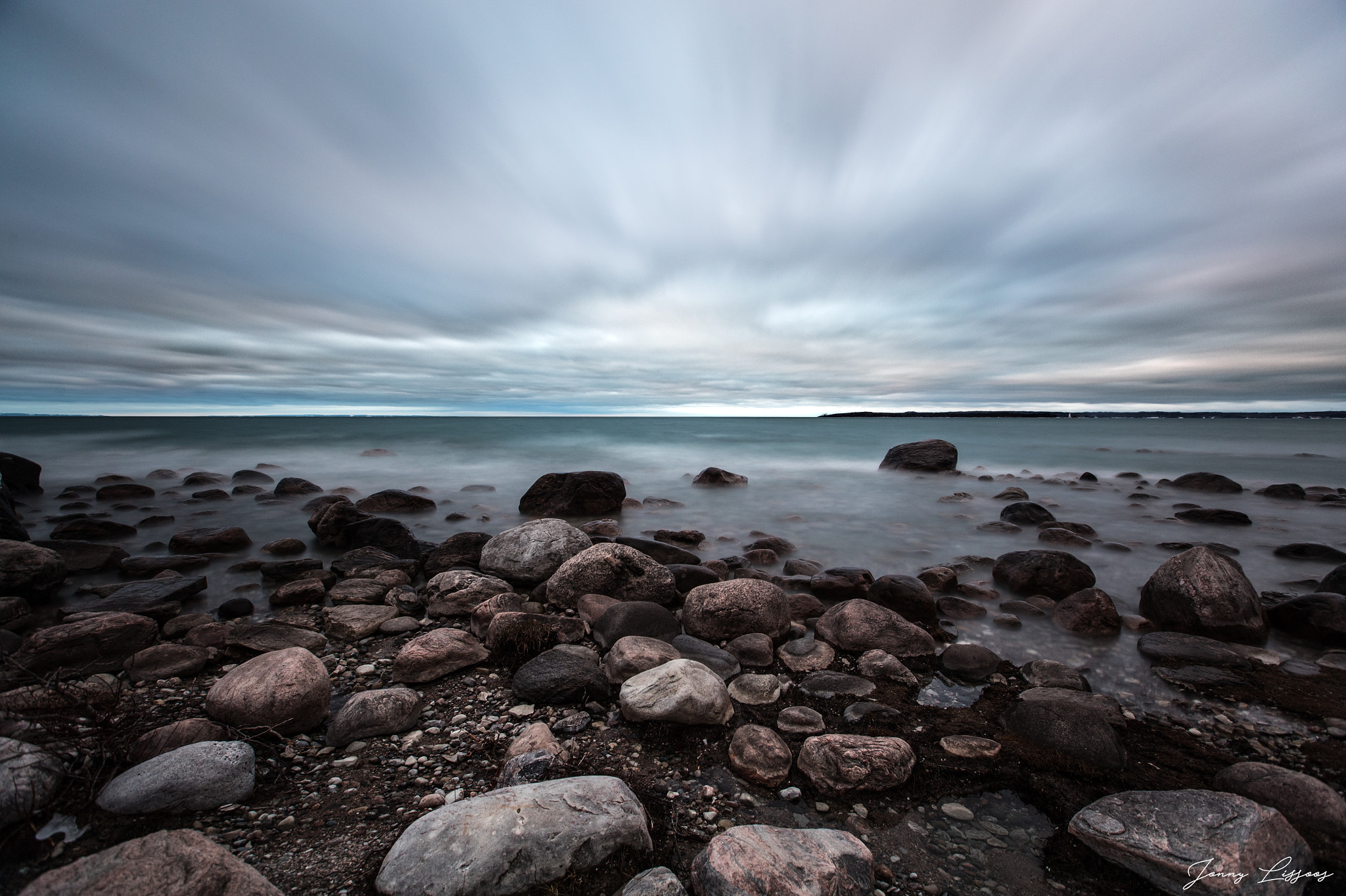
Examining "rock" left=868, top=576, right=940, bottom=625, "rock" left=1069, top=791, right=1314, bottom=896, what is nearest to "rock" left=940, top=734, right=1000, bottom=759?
"rock" left=1069, top=791, right=1314, bottom=896

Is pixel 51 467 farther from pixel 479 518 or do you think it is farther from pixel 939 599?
pixel 939 599

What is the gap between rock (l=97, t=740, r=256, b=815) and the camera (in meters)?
2.32

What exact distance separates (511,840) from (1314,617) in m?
7.35

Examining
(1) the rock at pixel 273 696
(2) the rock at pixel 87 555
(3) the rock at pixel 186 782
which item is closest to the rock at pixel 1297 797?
(3) the rock at pixel 186 782

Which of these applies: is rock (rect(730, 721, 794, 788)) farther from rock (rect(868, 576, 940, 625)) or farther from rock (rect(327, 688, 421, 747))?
rock (rect(868, 576, 940, 625))

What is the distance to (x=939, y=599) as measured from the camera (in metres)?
5.89

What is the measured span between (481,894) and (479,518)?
964 centimetres

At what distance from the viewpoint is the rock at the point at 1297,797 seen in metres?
2.30

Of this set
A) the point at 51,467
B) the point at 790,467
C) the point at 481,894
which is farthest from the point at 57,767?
the point at 51,467

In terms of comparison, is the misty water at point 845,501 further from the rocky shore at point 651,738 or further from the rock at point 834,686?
the rock at point 834,686

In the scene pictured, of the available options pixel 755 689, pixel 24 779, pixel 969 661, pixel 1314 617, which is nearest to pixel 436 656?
pixel 24 779

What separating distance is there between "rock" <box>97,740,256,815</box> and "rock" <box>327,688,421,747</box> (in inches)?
18.8

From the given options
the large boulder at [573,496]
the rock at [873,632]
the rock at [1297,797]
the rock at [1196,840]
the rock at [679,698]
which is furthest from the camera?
the large boulder at [573,496]
